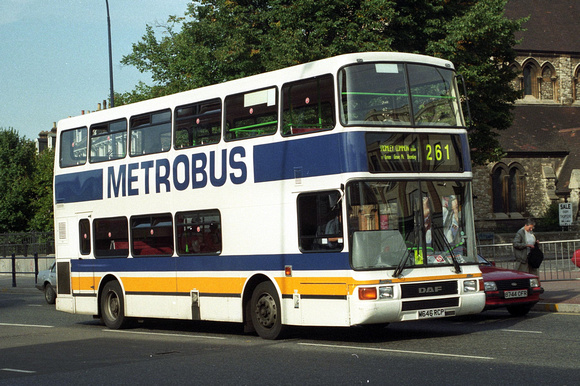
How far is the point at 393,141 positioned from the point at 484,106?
2052 cm

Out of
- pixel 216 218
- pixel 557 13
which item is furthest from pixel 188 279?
pixel 557 13

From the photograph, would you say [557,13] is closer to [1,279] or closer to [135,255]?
[1,279]

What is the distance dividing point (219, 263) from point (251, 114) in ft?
8.84

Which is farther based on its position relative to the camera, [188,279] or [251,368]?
[188,279]

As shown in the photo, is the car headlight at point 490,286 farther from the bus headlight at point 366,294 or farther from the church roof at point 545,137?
the church roof at point 545,137

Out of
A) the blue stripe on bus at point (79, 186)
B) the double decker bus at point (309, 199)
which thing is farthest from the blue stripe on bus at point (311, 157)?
the blue stripe on bus at point (79, 186)

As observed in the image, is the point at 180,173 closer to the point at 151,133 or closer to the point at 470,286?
the point at 151,133

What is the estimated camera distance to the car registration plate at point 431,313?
40.0 feet

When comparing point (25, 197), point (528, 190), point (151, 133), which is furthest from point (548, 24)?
point (151, 133)

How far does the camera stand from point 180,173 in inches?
606

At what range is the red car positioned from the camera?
15461 mm

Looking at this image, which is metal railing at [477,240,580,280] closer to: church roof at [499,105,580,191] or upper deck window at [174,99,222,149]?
upper deck window at [174,99,222,149]

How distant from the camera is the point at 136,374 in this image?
402 inches

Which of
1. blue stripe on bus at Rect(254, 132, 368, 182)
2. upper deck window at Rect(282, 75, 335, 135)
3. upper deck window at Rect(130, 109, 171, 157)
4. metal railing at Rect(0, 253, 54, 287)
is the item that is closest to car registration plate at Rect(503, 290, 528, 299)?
blue stripe on bus at Rect(254, 132, 368, 182)
